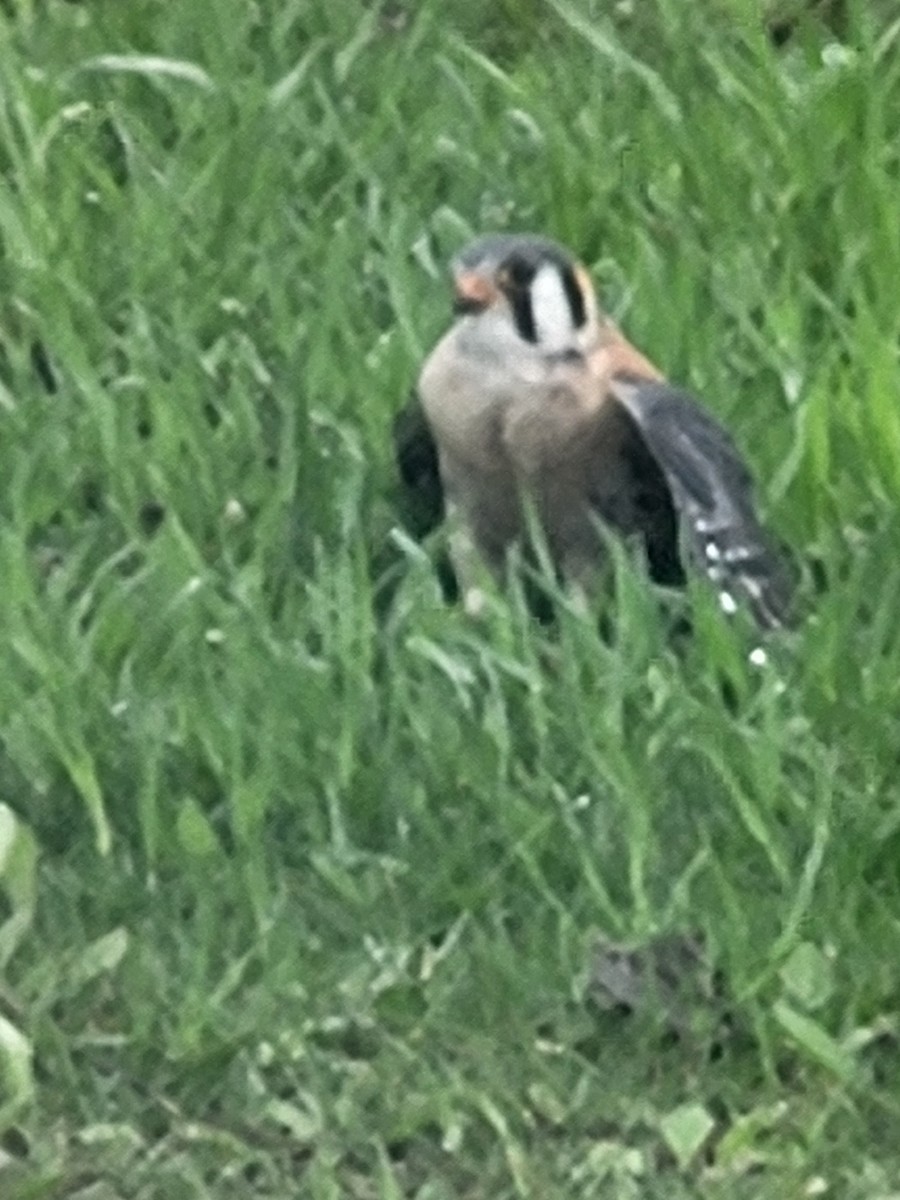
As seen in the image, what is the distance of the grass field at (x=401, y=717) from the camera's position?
9.44 ft

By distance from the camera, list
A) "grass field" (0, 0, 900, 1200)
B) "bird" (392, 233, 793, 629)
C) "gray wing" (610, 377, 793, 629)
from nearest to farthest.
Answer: "grass field" (0, 0, 900, 1200)
"gray wing" (610, 377, 793, 629)
"bird" (392, 233, 793, 629)

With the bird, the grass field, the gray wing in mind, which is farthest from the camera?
the bird

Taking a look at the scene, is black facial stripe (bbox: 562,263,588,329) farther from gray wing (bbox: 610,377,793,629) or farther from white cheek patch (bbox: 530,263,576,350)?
gray wing (bbox: 610,377,793,629)

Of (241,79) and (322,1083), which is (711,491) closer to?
(322,1083)

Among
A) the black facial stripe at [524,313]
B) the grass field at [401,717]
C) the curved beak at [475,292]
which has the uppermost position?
the curved beak at [475,292]

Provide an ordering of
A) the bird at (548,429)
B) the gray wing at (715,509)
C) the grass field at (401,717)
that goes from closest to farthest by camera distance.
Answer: the grass field at (401,717), the gray wing at (715,509), the bird at (548,429)

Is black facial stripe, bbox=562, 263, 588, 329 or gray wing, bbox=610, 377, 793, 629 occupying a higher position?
black facial stripe, bbox=562, 263, 588, 329

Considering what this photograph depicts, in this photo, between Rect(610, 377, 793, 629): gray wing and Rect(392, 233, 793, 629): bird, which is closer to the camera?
Rect(610, 377, 793, 629): gray wing

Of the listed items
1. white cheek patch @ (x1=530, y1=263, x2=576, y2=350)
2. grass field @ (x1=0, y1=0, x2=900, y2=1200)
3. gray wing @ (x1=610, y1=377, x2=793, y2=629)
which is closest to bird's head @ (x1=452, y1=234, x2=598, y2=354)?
white cheek patch @ (x1=530, y1=263, x2=576, y2=350)

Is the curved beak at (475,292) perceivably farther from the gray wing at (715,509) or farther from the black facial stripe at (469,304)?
the gray wing at (715,509)

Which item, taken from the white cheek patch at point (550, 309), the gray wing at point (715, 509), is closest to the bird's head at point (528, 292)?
the white cheek patch at point (550, 309)

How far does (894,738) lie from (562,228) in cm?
133

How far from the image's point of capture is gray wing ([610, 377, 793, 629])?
11.1 feet

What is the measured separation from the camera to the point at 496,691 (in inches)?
129
